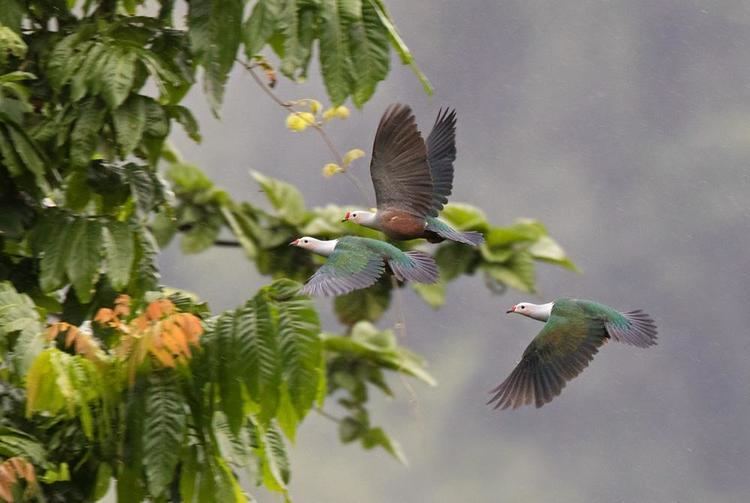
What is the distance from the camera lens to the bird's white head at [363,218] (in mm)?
1463

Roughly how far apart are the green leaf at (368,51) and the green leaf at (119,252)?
3.53 ft

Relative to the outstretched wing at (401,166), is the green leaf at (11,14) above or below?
below

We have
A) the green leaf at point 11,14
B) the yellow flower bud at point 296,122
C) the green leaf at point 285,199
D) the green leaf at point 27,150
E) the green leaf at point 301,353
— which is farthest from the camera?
the green leaf at point 285,199

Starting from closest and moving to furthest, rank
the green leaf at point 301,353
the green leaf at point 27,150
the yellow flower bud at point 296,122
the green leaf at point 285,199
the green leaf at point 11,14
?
the yellow flower bud at point 296,122 → the green leaf at point 301,353 → the green leaf at point 27,150 → the green leaf at point 11,14 → the green leaf at point 285,199

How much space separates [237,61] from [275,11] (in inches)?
14.9

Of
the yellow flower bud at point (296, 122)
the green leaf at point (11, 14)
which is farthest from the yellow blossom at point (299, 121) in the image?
the green leaf at point (11, 14)

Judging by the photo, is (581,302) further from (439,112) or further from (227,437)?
(227,437)

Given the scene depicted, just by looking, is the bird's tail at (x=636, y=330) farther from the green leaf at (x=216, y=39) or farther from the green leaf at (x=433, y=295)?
the green leaf at (x=433, y=295)

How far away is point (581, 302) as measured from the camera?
5.93ft

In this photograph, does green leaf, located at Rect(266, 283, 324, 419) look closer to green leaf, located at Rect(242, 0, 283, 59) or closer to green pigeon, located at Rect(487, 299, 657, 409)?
green leaf, located at Rect(242, 0, 283, 59)

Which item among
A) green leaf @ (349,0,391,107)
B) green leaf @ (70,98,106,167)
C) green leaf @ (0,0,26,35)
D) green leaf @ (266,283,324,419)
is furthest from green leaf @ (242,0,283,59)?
green leaf @ (0,0,26,35)

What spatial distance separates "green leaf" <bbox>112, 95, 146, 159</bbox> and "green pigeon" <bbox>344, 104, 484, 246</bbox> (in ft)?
7.67

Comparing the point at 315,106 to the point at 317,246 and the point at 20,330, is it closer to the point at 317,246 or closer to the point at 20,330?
the point at 20,330

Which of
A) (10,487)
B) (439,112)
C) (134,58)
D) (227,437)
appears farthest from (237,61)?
(439,112)
